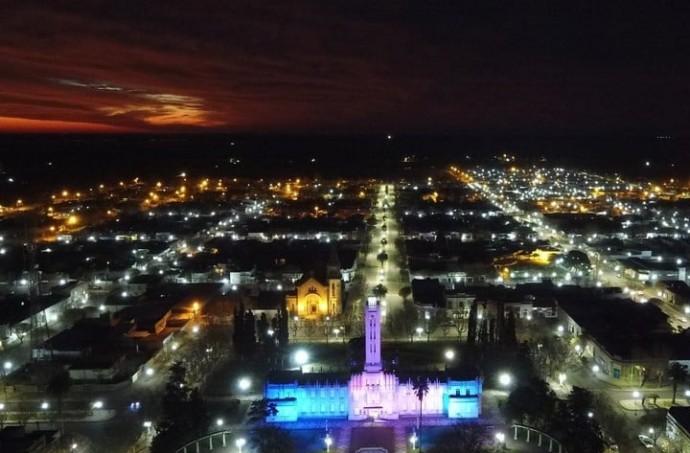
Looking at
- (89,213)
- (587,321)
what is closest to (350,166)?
(89,213)

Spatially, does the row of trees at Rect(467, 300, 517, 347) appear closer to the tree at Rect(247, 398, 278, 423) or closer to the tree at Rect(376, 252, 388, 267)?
the tree at Rect(247, 398, 278, 423)

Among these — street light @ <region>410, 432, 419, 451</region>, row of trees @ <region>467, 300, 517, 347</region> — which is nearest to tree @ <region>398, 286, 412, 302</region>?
row of trees @ <region>467, 300, 517, 347</region>

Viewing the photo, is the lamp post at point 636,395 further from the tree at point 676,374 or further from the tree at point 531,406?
the tree at point 531,406

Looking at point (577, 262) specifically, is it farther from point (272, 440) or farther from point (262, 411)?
point (272, 440)

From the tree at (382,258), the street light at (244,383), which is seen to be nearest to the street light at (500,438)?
the street light at (244,383)

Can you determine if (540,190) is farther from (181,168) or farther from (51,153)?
(51,153)

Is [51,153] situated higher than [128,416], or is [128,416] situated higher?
[51,153]
